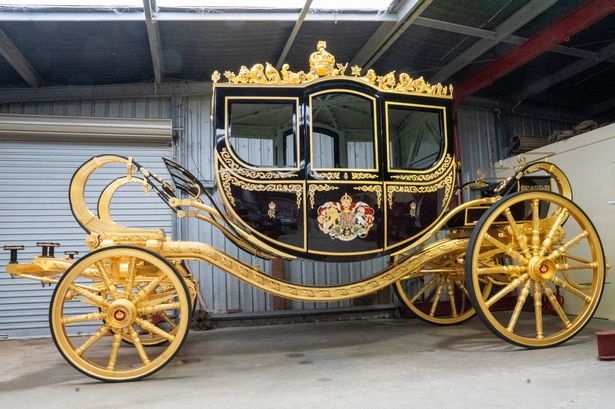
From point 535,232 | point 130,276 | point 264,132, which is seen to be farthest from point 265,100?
point 535,232

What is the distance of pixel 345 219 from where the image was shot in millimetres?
2953

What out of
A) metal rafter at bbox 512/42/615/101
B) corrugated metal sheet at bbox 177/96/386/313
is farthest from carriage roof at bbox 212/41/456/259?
metal rafter at bbox 512/42/615/101

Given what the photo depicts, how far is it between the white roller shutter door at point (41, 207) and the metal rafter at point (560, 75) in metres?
4.21

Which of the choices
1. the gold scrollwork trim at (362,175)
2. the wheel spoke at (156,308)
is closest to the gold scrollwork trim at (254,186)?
the gold scrollwork trim at (362,175)

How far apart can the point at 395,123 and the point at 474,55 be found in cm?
184

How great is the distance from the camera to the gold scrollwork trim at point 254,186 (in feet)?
9.40

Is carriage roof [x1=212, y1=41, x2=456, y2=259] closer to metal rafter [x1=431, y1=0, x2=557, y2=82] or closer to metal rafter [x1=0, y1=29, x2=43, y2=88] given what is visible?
metal rafter [x1=431, y1=0, x2=557, y2=82]

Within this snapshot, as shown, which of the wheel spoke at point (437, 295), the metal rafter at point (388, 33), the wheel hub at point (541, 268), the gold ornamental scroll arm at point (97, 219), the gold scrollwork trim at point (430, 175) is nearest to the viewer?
the gold ornamental scroll arm at point (97, 219)

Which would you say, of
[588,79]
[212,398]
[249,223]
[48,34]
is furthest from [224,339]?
[588,79]

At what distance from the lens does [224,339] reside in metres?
3.64

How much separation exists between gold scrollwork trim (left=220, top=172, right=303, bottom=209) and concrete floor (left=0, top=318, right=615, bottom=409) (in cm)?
101

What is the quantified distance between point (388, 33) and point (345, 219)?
1.92 meters

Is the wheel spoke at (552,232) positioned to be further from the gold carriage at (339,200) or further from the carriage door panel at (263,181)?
the carriage door panel at (263,181)

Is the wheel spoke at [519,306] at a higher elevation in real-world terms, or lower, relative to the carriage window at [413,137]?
lower
